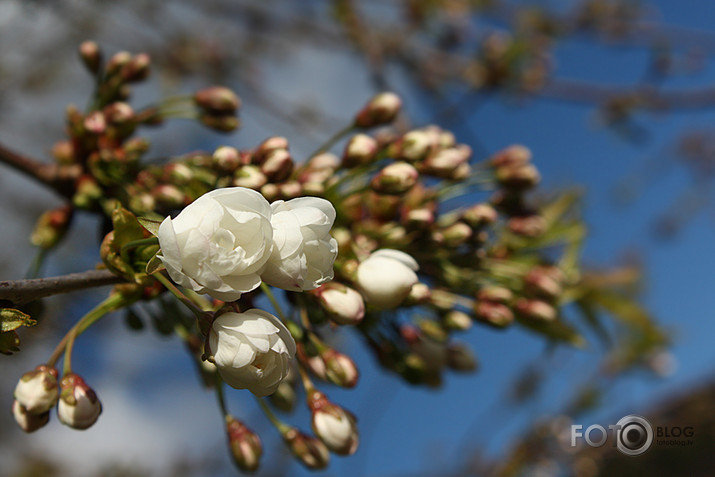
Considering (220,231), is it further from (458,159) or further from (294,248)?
(458,159)

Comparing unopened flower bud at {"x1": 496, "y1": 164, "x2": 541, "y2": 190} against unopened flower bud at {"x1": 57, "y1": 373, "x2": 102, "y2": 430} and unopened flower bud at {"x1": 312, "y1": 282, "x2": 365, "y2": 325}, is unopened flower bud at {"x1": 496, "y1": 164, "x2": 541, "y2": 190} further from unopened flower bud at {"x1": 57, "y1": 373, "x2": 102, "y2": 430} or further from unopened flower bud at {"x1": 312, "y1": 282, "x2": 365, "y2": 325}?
unopened flower bud at {"x1": 57, "y1": 373, "x2": 102, "y2": 430}

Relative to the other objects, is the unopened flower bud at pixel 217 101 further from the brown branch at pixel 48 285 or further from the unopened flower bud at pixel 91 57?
the brown branch at pixel 48 285

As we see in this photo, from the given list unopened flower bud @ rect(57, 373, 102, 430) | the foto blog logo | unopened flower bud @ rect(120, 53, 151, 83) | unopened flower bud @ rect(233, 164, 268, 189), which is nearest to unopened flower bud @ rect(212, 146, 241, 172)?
unopened flower bud @ rect(233, 164, 268, 189)

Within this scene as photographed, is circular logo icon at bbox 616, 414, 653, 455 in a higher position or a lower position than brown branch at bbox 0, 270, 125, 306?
higher

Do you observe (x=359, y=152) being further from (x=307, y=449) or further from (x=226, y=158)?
(x=307, y=449)

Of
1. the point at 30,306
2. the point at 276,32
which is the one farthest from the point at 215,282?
the point at 276,32

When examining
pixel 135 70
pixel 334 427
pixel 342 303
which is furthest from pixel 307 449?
pixel 135 70
